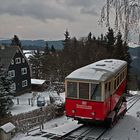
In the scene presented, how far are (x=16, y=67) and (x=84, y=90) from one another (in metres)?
26.3

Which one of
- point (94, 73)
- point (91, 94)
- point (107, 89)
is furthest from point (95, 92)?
point (94, 73)

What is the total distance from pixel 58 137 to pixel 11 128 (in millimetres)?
2268

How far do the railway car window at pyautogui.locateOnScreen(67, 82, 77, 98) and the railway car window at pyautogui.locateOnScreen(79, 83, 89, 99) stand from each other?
0.90 ft

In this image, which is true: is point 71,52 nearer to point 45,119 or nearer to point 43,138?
point 45,119

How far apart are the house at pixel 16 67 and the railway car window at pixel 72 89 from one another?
938 inches

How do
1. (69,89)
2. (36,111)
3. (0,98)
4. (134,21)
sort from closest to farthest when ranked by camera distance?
(134,21)
(69,89)
(36,111)
(0,98)

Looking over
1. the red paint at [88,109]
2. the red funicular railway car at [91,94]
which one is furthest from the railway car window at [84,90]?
the red paint at [88,109]

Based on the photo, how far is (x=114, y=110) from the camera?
16.3 meters

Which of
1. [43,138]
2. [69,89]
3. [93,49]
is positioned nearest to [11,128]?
[43,138]

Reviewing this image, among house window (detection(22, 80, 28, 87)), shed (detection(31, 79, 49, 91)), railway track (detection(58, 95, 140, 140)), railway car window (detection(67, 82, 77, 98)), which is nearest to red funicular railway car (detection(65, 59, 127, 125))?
railway car window (detection(67, 82, 77, 98))

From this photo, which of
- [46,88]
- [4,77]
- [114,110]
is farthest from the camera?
[46,88]

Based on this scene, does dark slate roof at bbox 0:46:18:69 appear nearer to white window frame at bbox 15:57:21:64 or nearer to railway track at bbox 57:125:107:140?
white window frame at bbox 15:57:21:64

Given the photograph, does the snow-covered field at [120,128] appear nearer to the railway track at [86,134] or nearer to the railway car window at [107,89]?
the railway track at [86,134]

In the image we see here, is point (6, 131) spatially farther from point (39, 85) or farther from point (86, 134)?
point (39, 85)
